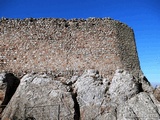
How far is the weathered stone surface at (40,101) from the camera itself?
12.5 m

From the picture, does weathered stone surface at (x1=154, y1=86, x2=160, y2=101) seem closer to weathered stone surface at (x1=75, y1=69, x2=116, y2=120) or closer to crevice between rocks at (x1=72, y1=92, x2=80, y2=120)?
weathered stone surface at (x1=75, y1=69, x2=116, y2=120)

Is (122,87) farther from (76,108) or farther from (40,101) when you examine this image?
(40,101)

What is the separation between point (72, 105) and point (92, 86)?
2.03 m

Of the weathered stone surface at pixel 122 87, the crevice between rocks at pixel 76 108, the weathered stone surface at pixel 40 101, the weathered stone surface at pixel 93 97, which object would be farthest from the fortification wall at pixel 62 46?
the crevice between rocks at pixel 76 108

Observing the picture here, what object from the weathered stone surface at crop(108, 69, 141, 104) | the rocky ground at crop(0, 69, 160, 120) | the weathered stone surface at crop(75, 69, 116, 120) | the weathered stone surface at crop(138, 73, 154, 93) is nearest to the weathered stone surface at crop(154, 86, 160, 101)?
the rocky ground at crop(0, 69, 160, 120)

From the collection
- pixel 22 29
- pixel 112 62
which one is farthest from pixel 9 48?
pixel 112 62

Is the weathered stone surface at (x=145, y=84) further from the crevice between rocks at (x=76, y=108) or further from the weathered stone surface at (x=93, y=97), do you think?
the crevice between rocks at (x=76, y=108)

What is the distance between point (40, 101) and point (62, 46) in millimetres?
4823

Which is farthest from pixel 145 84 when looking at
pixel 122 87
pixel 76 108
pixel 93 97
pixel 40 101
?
pixel 40 101

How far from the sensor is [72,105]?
1319 cm

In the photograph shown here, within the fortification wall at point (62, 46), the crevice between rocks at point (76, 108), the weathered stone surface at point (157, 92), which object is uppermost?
the fortification wall at point (62, 46)

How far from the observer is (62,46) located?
16188mm

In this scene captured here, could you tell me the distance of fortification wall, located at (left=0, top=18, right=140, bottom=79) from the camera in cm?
1570

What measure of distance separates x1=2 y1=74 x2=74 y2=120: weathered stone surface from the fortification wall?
1584 millimetres
